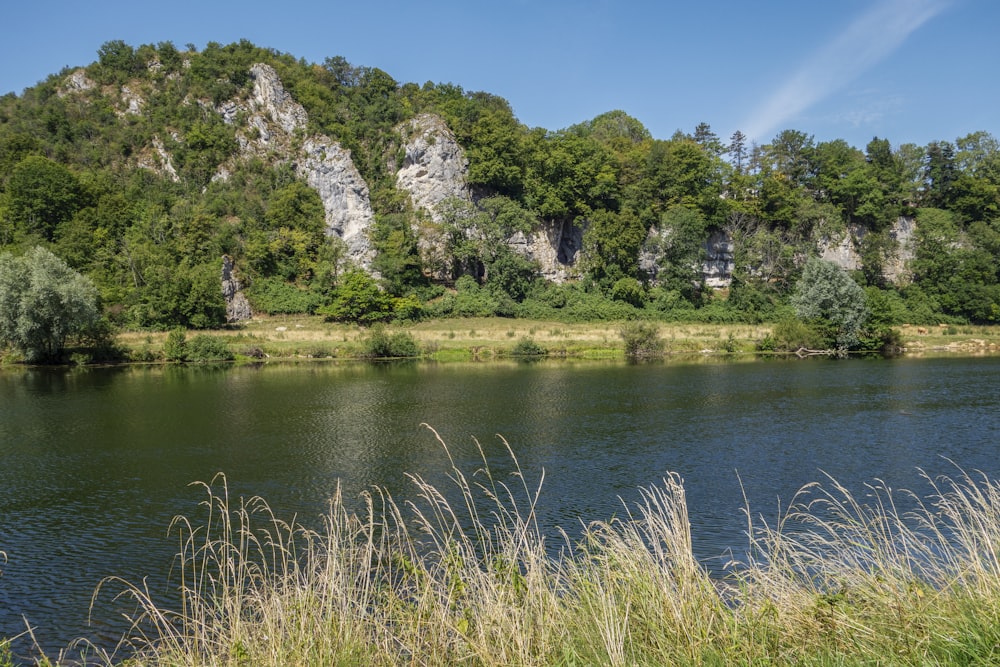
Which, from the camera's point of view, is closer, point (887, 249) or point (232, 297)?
point (232, 297)

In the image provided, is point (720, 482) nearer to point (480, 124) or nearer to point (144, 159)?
point (480, 124)

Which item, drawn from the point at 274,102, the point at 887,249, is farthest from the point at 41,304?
the point at 887,249

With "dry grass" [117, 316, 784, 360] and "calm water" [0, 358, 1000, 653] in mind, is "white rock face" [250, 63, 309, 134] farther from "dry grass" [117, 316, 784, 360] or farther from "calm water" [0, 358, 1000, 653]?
"calm water" [0, 358, 1000, 653]

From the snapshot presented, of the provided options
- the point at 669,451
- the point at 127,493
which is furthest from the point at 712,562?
the point at 127,493

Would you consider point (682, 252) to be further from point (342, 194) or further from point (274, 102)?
point (274, 102)

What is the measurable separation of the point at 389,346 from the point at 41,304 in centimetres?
2812

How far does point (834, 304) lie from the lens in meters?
62.2

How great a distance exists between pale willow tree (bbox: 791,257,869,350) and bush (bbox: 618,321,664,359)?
14500 millimetres

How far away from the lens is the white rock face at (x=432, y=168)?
307ft

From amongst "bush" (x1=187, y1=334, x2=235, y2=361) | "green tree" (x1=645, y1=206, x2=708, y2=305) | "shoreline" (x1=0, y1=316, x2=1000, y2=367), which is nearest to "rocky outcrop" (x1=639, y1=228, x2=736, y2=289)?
"green tree" (x1=645, y1=206, x2=708, y2=305)

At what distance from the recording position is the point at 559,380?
46.7m

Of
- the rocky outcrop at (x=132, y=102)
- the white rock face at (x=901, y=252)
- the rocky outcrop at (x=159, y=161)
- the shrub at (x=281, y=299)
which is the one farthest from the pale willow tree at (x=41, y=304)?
the white rock face at (x=901, y=252)

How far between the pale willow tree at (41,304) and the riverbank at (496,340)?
6373 mm

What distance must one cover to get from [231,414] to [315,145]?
6751 centimetres
